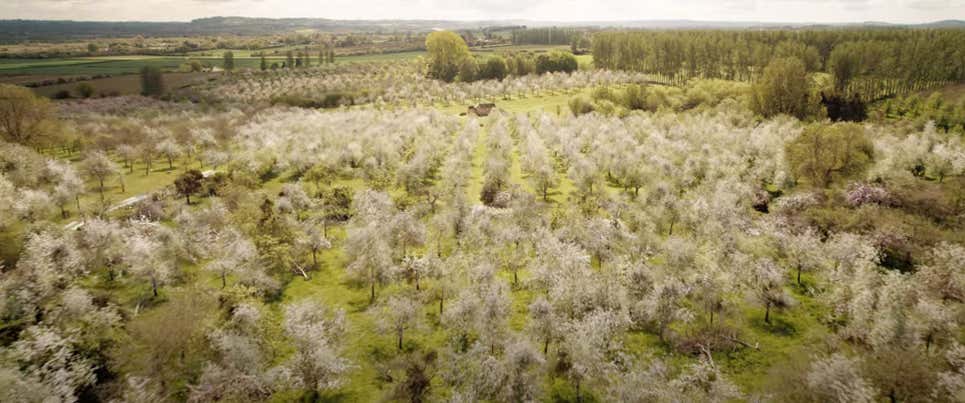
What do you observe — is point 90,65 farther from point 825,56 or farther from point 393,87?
point 825,56

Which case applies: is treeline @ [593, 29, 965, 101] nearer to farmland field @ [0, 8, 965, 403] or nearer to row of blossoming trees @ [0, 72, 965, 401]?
farmland field @ [0, 8, 965, 403]

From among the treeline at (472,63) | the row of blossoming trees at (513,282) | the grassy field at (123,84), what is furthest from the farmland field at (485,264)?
the treeline at (472,63)

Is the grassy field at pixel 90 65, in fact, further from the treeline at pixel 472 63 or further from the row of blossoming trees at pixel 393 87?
the treeline at pixel 472 63

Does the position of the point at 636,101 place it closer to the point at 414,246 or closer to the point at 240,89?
the point at 414,246

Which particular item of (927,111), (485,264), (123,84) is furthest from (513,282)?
(123,84)

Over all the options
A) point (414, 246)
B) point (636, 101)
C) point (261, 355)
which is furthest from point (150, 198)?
point (636, 101)

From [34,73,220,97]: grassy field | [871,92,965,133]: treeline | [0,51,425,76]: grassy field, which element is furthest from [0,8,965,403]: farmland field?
[0,51,425,76]: grassy field
